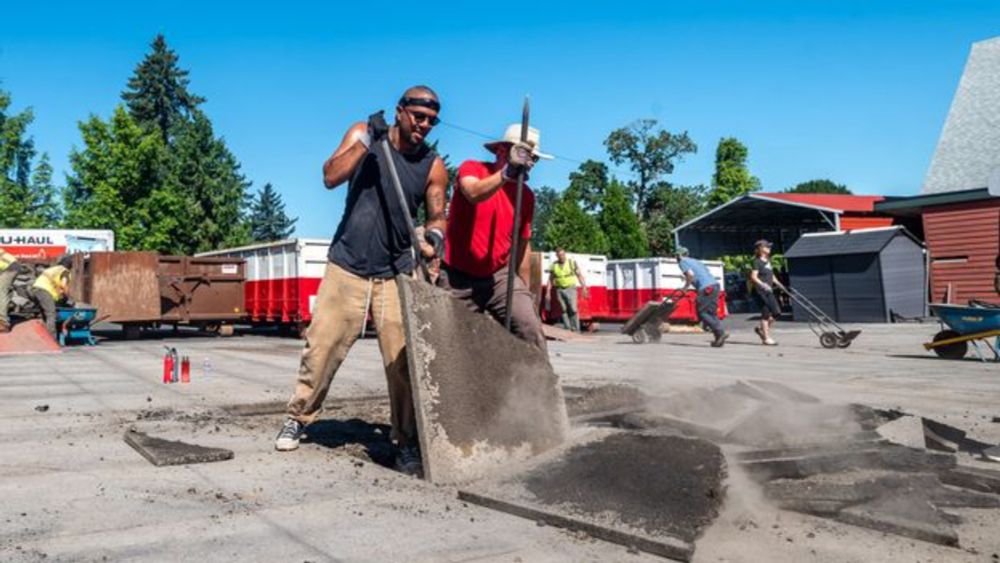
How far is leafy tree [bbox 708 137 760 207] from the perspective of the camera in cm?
5081

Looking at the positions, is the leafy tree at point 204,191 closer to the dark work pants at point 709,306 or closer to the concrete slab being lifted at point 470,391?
the dark work pants at point 709,306

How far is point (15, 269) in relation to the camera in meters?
14.5

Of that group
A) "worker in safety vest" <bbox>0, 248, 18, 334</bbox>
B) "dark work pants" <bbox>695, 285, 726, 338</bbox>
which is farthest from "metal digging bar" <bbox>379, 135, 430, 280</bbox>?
"worker in safety vest" <bbox>0, 248, 18, 334</bbox>

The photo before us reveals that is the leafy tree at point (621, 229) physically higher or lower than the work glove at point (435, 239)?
higher

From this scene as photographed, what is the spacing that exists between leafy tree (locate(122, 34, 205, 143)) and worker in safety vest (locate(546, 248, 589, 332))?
4563cm

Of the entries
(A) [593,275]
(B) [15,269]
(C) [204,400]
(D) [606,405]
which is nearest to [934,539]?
(D) [606,405]

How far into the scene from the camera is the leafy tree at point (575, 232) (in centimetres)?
4691

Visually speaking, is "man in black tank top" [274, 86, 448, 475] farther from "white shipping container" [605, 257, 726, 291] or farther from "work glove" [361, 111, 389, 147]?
"white shipping container" [605, 257, 726, 291]

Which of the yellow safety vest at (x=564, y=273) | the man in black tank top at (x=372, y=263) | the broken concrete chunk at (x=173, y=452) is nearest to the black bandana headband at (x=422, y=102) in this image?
the man in black tank top at (x=372, y=263)

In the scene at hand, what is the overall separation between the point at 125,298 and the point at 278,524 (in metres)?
17.0

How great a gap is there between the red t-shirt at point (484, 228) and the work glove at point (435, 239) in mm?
403

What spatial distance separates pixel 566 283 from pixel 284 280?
22.4 feet

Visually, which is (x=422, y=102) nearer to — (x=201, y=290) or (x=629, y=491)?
(x=629, y=491)

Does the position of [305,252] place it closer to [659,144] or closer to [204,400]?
[204,400]
